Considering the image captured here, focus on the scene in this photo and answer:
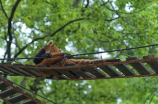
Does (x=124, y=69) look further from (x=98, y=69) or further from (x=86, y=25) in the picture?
(x=86, y=25)

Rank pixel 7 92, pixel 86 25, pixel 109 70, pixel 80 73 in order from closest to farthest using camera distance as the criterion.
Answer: pixel 109 70 → pixel 80 73 → pixel 7 92 → pixel 86 25

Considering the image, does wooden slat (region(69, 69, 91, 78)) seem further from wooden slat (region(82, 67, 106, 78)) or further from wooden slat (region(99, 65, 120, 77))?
wooden slat (region(99, 65, 120, 77))

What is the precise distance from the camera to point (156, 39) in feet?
30.8

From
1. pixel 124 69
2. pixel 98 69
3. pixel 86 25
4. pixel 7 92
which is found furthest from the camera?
pixel 86 25

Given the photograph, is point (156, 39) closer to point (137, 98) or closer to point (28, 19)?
point (137, 98)

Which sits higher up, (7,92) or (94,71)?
(94,71)

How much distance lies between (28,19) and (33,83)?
3.08 metres

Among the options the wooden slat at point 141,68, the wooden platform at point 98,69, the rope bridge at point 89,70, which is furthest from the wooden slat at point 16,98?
the wooden slat at point 141,68

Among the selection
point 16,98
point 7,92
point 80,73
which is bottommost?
point 16,98

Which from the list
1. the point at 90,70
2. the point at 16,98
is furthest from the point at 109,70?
the point at 16,98

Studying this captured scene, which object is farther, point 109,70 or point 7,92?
point 7,92

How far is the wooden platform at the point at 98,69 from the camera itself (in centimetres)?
406

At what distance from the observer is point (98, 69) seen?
467cm

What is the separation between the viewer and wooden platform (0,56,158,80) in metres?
4.06
